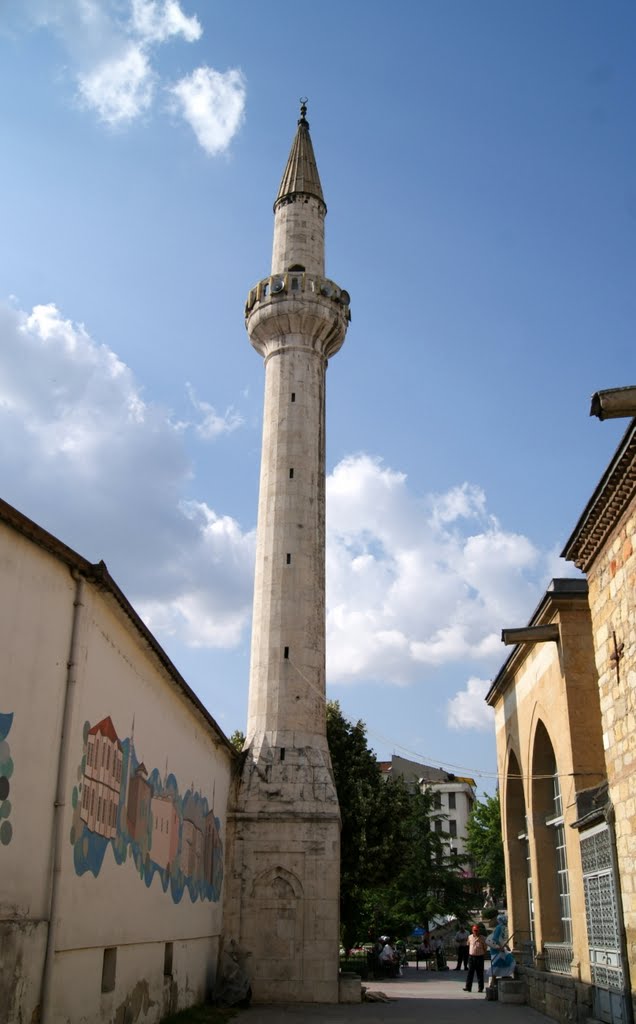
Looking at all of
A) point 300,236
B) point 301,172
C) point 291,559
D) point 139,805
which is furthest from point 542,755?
point 301,172

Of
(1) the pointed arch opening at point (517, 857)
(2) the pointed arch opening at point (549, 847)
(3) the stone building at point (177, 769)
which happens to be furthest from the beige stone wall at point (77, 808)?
(1) the pointed arch opening at point (517, 857)

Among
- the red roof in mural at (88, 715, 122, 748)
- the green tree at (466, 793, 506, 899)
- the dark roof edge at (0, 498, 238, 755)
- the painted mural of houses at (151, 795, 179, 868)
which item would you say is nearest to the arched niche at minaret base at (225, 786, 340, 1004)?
the painted mural of houses at (151, 795, 179, 868)

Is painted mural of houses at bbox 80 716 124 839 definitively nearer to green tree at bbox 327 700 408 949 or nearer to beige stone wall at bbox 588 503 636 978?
beige stone wall at bbox 588 503 636 978

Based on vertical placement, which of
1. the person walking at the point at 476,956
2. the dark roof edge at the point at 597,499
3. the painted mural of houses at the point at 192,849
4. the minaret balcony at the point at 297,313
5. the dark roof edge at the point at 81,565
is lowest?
the person walking at the point at 476,956

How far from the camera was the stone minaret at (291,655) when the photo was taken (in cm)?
1922

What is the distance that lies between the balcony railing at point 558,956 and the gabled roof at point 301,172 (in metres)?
21.6

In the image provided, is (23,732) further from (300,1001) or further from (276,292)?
(276,292)

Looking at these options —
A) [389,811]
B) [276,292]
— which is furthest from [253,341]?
[389,811]

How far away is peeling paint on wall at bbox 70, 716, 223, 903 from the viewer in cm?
977

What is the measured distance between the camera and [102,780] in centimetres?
1035

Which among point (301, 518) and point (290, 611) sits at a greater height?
point (301, 518)

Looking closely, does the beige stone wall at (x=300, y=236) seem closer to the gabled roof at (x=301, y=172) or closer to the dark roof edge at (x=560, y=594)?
A: the gabled roof at (x=301, y=172)

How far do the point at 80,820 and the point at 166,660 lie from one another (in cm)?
397

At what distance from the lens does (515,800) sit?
854 inches
